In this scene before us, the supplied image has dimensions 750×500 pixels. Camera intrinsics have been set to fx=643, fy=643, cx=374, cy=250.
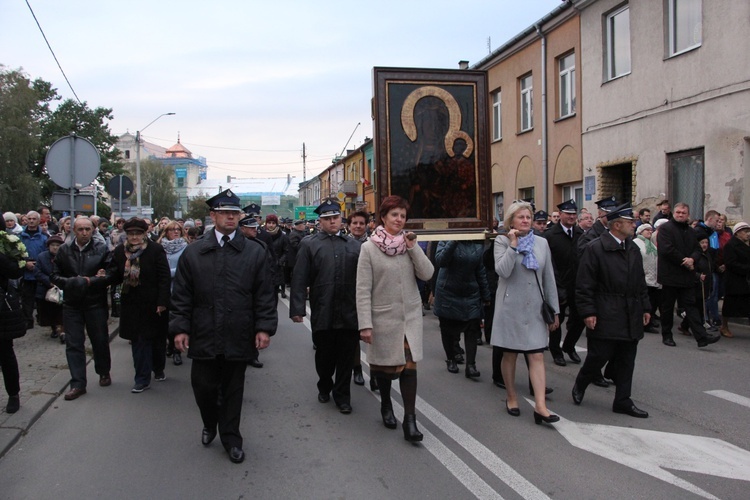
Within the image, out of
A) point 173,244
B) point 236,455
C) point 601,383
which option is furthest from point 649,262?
point 236,455

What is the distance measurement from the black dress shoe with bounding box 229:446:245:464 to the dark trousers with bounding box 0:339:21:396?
8.34 feet

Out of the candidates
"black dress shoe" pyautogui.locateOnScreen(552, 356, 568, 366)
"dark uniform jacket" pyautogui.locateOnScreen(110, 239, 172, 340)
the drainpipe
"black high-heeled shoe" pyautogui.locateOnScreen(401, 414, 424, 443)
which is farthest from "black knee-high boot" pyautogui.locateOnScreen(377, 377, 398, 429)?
the drainpipe

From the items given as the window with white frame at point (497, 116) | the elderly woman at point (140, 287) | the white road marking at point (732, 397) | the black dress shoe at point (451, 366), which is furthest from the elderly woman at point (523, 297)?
the window with white frame at point (497, 116)

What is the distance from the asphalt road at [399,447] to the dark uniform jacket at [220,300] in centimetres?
88

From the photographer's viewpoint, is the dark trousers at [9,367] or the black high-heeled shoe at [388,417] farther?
the dark trousers at [9,367]

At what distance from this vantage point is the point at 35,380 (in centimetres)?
715

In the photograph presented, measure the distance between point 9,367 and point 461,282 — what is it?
14.9ft

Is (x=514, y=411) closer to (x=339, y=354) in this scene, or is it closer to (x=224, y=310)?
(x=339, y=354)

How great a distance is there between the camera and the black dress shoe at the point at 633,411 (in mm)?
5707

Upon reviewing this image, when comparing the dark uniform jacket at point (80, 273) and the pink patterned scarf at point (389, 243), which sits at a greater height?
the pink patterned scarf at point (389, 243)

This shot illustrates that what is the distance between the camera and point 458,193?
7.14m

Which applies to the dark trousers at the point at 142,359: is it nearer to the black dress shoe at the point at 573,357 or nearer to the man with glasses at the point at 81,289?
the man with glasses at the point at 81,289

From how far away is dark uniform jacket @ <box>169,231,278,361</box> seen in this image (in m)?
4.70

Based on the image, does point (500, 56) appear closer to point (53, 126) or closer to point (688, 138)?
point (688, 138)
